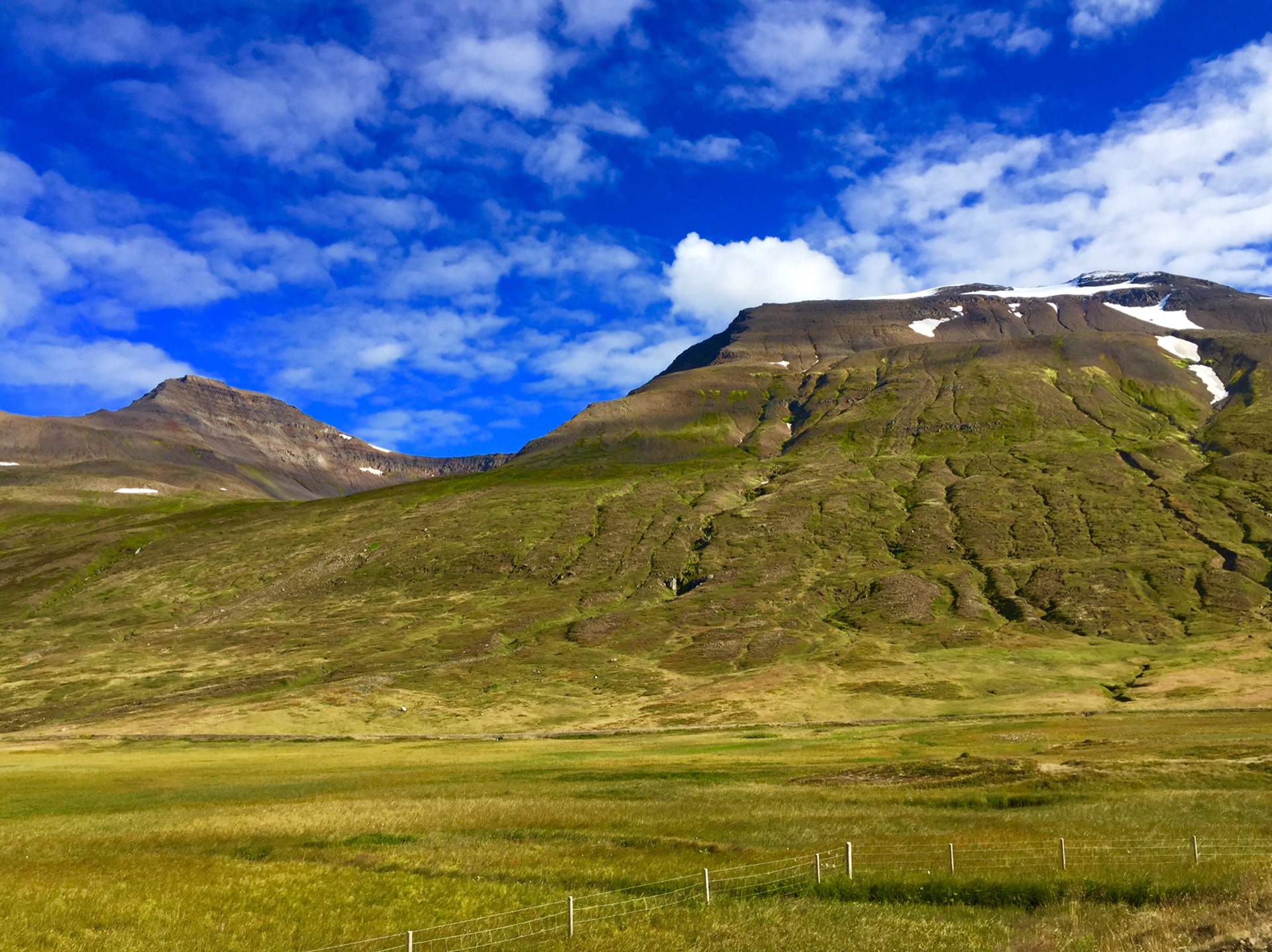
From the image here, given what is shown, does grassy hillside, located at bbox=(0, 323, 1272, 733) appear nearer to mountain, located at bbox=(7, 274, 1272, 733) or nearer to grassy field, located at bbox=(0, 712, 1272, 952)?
mountain, located at bbox=(7, 274, 1272, 733)

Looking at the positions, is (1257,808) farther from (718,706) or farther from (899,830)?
(718,706)

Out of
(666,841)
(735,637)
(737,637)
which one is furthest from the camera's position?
(735,637)

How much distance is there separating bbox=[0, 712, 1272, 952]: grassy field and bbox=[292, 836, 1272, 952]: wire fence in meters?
0.28

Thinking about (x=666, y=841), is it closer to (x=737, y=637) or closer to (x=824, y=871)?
(x=824, y=871)

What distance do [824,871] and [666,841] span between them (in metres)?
7.25

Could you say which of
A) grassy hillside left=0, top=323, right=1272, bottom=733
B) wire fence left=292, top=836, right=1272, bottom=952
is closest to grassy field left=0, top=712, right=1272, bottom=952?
wire fence left=292, top=836, right=1272, bottom=952

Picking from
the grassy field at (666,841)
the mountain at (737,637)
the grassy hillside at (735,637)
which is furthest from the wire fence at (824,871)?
the mountain at (737,637)

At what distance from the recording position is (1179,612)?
471ft

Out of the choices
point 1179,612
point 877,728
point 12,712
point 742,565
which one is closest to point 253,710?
point 12,712

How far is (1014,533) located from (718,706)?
107m

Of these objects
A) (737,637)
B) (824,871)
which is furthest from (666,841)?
(737,637)

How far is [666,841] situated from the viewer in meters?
31.5

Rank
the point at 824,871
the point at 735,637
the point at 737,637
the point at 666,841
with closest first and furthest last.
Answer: the point at 824,871, the point at 666,841, the point at 737,637, the point at 735,637

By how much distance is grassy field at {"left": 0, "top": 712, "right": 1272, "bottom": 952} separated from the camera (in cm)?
1959
